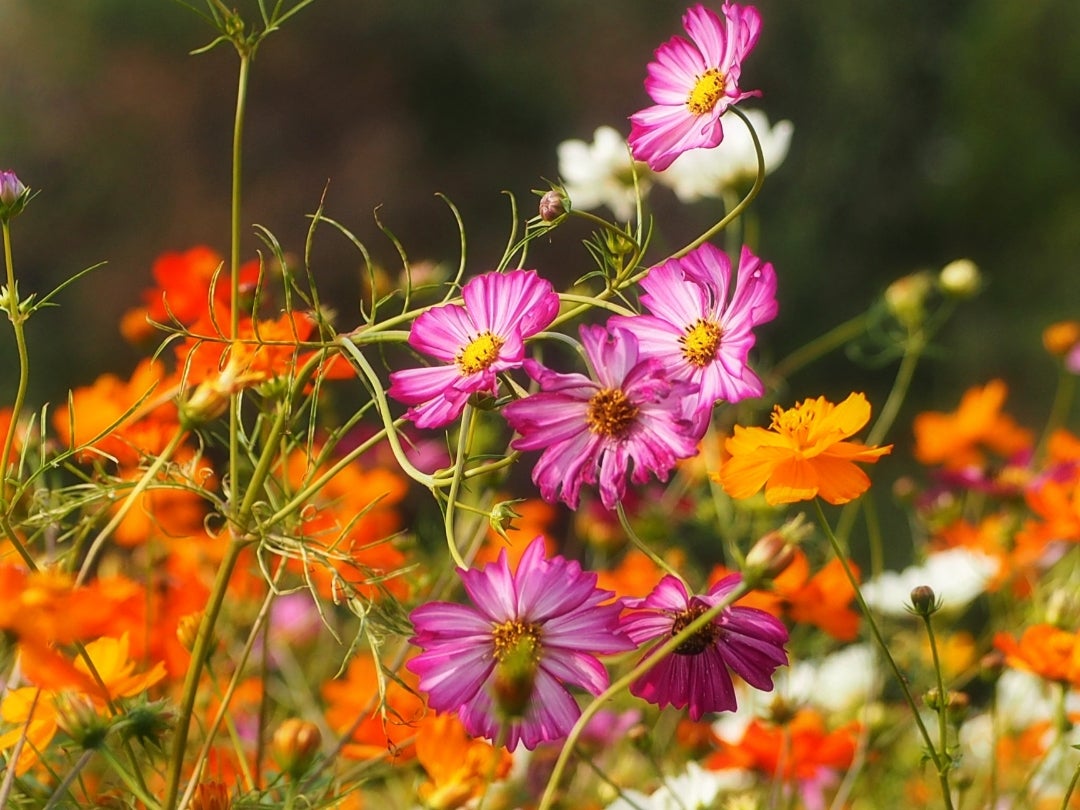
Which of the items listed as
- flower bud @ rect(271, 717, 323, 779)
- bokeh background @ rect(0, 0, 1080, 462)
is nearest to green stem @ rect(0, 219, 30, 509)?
flower bud @ rect(271, 717, 323, 779)

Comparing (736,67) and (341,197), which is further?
(341,197)

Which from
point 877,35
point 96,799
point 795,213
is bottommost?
point 96,799

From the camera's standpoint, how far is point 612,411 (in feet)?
1.10

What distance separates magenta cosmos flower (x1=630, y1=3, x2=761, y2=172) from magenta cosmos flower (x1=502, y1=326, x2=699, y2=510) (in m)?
0.07

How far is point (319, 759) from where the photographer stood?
16.2 inches

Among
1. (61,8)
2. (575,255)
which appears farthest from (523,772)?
(61,8)

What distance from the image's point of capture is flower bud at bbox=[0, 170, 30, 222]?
1.26 ft

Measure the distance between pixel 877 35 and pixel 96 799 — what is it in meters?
3.06

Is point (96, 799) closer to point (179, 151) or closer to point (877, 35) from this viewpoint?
point (179, 151)

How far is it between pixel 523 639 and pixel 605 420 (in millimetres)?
65

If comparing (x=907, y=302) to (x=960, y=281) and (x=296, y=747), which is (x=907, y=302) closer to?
(x=960, y=281)

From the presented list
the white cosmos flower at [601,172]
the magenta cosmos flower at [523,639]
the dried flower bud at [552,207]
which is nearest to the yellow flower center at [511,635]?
the magenta cosmos flower at [523,639]

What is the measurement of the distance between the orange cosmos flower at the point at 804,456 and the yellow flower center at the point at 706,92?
0.33 feet

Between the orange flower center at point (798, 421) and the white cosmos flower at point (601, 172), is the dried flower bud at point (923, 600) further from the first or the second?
the white cosmos flower at point (601, 172)
